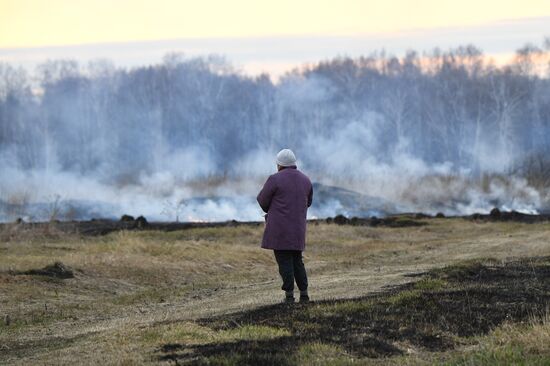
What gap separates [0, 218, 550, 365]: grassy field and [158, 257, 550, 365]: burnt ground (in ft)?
0.08

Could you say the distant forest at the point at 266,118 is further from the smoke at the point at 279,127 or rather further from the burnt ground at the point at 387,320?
the burnt ground at the point at 387,320

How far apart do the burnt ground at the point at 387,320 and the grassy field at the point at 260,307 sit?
0.08 ft

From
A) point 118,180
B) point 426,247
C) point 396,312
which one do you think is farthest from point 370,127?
point 396,312

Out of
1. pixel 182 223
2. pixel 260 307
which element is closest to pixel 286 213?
pixel 260 307

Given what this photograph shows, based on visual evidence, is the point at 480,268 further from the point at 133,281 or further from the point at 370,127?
the point at 370,127

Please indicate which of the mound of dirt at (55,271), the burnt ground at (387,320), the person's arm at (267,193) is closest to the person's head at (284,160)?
the person's arm at (267,193)

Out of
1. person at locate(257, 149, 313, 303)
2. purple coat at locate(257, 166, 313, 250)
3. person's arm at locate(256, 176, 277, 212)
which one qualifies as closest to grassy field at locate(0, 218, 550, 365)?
person at locate(257, 149, 313, 303)

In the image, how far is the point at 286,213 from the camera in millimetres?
14438

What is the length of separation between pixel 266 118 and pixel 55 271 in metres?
63.1

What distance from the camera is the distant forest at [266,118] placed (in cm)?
8069

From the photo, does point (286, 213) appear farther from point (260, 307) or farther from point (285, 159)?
point (260, 307)

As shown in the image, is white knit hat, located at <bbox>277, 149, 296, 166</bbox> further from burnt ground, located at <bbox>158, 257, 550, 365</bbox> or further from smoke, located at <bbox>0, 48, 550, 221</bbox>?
smoke, located at <bbox>0, 48, 550, 221</bbox>

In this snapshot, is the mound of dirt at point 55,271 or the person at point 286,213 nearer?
the person at point 286,213

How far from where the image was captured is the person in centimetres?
1432
